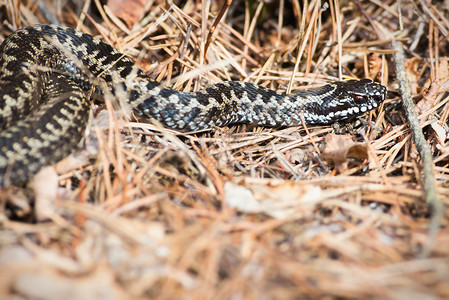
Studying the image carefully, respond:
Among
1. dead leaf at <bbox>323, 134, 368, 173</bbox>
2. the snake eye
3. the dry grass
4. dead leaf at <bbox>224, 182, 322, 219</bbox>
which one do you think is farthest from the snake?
dead leaf at <bbox>224, 182, 322, 219</bbox>

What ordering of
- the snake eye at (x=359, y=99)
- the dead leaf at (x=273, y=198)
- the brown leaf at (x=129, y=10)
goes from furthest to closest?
the brown leaf at (x=129, y=10) → the snake eye at (x=359, y=99) → the dead leaf at (x=273, y=198)

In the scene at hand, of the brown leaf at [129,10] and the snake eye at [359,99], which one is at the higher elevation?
the brown leaf at [129,10]

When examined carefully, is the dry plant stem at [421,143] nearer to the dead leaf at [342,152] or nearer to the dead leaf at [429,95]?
the dead leaf at [429,95]

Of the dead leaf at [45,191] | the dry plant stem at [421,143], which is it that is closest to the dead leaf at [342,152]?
the dry plant stem at [421,143]

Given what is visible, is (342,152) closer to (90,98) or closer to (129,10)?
(90,98)

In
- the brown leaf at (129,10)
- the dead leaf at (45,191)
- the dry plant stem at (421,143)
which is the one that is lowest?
the dry plant stem at (421,143)

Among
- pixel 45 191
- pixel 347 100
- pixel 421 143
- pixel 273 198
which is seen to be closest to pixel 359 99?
pixel 347 100
